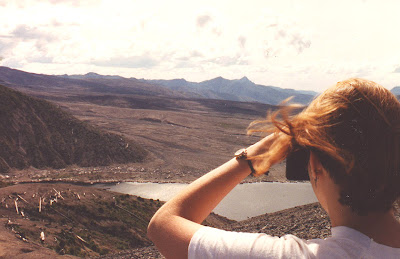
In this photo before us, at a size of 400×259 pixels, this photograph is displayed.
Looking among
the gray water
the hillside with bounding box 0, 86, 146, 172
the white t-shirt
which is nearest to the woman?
the white t-shirt

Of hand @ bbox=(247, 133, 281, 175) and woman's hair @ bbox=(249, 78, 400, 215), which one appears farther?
hand @ bbox=(247, 133, 281, 175)

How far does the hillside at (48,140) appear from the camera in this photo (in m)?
43.7

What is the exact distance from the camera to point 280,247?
0.99 m

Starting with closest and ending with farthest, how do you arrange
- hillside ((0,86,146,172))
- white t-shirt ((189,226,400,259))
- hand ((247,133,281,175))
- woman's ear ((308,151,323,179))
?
white t-shirt ((189,226,400,259)) → woman's ear ((308,151,323,179)) → hand ((247,133,281,175)) → hillside ((0,86,146,172))

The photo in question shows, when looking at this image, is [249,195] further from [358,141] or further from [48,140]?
[358,141]

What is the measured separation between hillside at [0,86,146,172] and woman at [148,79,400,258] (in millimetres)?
44356

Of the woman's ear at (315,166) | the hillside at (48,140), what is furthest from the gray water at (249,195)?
the woman's ear at (315,166)

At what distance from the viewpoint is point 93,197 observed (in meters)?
21.5

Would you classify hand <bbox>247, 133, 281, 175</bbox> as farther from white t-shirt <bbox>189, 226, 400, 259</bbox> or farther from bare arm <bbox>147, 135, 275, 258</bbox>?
white t-shirt <bbox>189, 226, 400, 259</bbox>

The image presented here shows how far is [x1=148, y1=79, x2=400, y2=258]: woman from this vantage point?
1.00m

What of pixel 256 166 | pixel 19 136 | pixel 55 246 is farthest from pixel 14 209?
pixel 19 136

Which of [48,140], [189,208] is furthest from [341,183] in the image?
[48,140]

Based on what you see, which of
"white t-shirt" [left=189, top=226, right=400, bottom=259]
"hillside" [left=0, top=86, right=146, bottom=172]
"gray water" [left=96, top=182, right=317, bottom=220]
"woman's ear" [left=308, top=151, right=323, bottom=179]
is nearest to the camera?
"white t-shirt" [left=189, top=226, right=400, bottom=259]

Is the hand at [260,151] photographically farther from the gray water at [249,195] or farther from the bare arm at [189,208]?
the gray water at [249,195]
